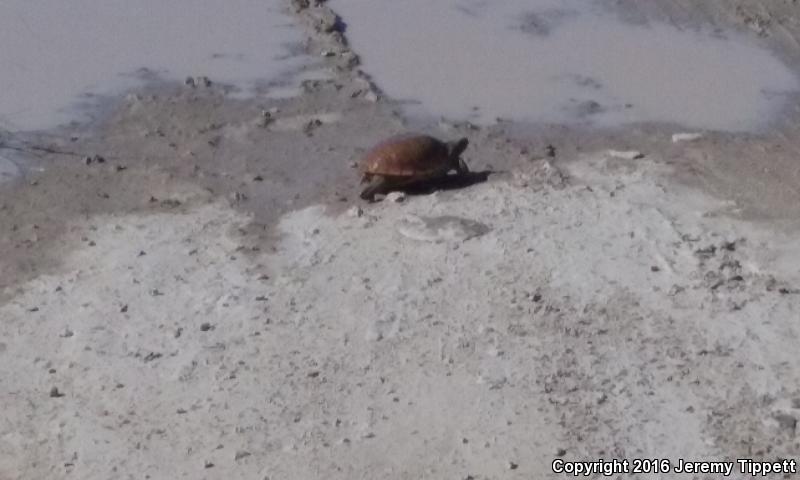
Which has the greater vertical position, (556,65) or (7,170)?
(7,170)

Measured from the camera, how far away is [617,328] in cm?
615

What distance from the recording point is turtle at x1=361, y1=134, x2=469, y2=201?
7352mm

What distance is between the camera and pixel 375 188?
7387 millimetres

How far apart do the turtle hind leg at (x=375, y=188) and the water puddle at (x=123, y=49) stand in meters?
1.54

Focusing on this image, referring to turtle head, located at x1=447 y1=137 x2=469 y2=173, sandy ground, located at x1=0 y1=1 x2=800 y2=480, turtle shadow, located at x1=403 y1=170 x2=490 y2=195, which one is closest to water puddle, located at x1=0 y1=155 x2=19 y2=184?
sandy ground, located at x1=0 y1=1 x2=800 y2=480

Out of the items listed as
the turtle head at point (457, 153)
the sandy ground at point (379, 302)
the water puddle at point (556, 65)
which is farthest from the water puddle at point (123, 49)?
the turtle head at point (457, 153)

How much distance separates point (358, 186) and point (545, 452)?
2.56m

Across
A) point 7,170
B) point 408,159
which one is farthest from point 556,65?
point 7,170

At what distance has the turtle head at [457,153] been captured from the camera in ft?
24.7

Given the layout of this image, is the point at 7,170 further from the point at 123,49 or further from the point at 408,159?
the point at 408,159

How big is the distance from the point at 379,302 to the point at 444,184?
4.27 ft

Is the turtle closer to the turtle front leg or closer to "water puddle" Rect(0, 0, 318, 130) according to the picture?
the turtle front leg

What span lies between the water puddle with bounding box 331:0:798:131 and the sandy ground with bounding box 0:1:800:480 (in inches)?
13.2

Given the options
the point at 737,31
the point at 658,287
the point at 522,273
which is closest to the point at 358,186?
the point at 522,273
